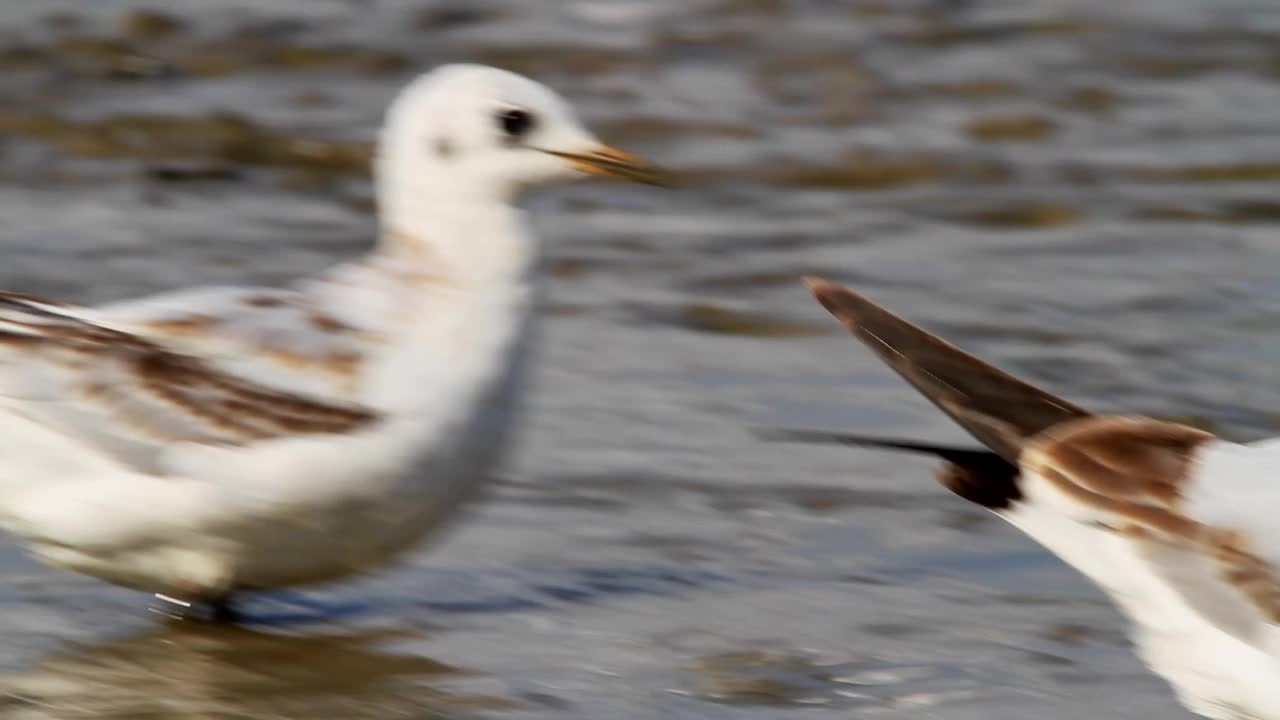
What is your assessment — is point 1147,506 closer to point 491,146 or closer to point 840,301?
point 840,301

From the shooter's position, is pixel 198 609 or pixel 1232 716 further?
pixel 198 609

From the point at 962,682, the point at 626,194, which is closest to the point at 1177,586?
the point at 962,682

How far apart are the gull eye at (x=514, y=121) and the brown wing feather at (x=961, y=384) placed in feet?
2.92

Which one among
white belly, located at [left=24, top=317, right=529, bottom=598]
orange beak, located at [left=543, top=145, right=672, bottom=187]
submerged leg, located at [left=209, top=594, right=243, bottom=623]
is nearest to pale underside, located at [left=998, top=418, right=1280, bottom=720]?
white belly, located at [left=24, top=317, right=529, bottom=598]

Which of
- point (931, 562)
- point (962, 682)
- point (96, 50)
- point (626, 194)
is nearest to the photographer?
point (962, 682)

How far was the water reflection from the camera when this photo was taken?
4.52 metres

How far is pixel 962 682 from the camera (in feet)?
15.6

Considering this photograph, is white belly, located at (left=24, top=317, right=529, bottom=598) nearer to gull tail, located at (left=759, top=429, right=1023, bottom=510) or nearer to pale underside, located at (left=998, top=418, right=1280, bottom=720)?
gull tail, located at (left=759, top=429, right=1023, bottom=510)

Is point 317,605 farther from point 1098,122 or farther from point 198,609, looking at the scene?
point 1098,122

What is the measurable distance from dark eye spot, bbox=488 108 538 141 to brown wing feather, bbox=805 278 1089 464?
89 centimetres

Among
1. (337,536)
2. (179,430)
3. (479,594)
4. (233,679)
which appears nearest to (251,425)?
(179,430)

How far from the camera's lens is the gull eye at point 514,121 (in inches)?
205

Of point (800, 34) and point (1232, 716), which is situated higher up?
point (800, 34)

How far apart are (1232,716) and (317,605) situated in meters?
1.90
